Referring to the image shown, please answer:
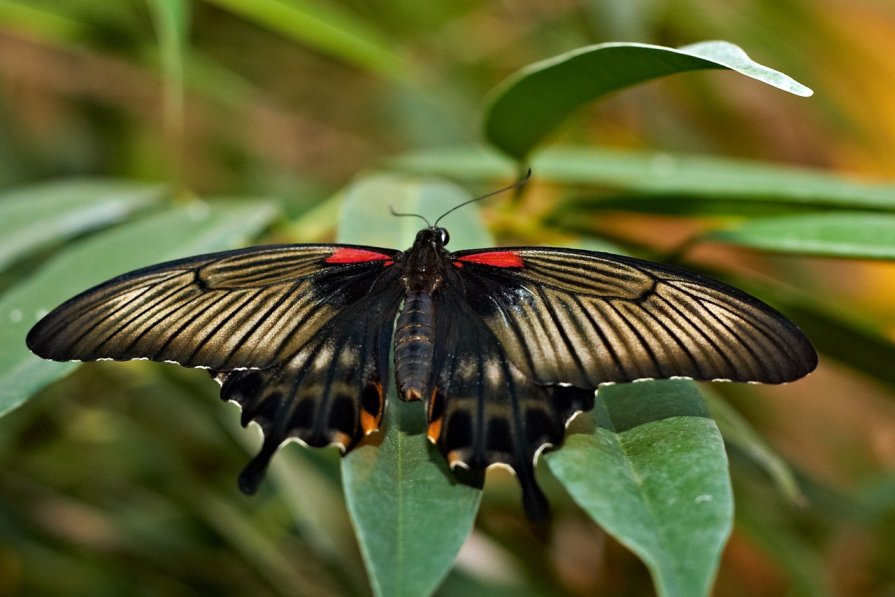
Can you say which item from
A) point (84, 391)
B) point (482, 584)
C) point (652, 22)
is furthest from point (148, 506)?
point (652, 22)

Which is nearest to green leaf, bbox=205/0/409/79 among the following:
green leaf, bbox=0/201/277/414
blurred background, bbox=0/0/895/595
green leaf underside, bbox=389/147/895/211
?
blurred background, bbox=0/0/895/595

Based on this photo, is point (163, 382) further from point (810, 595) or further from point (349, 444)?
point (810, 595)

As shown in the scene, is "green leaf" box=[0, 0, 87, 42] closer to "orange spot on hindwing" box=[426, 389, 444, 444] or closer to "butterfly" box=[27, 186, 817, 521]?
"butterfly" box=[27, 186, 817, 521]

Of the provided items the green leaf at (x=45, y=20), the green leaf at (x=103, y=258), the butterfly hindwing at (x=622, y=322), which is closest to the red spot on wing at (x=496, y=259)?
the butterfly hindwing at (x=622, y=322)

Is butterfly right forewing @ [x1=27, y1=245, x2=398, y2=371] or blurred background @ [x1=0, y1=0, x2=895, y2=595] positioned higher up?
blurred background @ [x1=0, y1=0, x2=895, y2=595]

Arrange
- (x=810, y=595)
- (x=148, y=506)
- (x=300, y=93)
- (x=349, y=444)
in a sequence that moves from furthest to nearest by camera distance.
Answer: (x=300, y=93) → (x=148, y=506) → (x=810, y=595) → (x=349, y=444)

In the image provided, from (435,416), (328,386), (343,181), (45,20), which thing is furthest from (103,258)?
(343,181)

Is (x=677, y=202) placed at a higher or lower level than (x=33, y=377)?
higher
